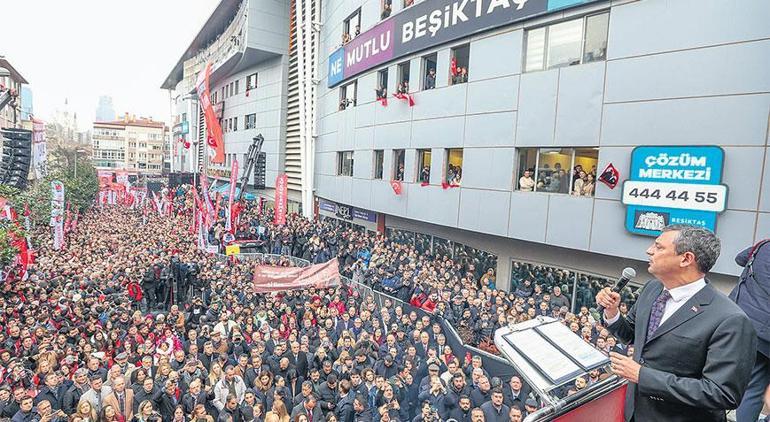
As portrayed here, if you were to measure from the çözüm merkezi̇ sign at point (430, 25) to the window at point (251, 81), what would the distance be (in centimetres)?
1957

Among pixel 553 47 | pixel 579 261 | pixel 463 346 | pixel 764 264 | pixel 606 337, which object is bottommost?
pixel 463 346

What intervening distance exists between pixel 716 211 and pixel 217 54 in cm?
5088

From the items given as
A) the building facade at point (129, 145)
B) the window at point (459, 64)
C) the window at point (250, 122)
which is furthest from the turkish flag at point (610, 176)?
the building facade at point (129, 145)

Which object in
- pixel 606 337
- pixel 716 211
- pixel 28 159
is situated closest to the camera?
pixel 606 337

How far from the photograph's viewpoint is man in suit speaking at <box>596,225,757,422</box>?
2275 millimetres

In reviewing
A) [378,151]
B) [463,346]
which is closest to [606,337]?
[463,346]

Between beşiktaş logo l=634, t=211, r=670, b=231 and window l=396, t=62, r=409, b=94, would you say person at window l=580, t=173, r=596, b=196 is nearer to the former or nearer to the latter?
beşiktaş logo l=634, t=211, r=670, b=231

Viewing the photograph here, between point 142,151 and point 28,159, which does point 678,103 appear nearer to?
point 28,159

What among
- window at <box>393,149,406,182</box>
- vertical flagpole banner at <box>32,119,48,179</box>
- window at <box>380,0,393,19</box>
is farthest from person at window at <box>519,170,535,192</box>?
vertical flagpole banner at <box>32,119,48,179</box>

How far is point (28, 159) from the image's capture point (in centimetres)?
1908

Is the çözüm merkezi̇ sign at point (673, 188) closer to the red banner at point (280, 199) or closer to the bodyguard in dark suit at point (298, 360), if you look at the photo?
the bodyguard in dark suit at point (298, 360)

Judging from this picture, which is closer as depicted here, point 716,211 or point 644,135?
point 716,211

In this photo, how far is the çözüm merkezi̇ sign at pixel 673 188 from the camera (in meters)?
10.5

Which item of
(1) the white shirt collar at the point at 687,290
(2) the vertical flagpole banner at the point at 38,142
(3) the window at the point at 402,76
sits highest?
(3) the window at the point at 402,76
